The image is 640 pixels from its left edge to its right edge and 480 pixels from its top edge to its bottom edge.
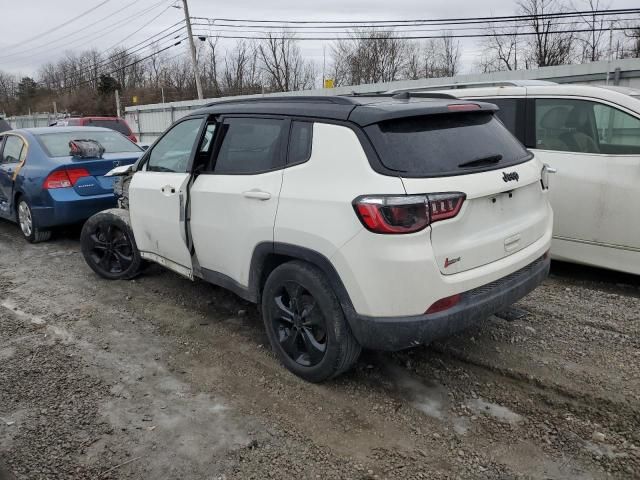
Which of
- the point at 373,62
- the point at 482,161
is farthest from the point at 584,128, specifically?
the point at 373,62

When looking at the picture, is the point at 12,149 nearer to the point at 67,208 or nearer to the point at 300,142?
the point at 67,208

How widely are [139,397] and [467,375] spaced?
2.14 meters

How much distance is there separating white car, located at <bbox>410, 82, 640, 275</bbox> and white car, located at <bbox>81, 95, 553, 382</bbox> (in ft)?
4.19

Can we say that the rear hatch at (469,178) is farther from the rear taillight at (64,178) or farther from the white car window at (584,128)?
the rear taillight at (64,178)

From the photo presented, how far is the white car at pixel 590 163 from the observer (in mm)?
4523

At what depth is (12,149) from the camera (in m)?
7.72

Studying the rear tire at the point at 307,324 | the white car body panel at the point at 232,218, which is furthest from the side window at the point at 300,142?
the rear tire at the point at 307,324

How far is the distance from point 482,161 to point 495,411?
1479 millimetres

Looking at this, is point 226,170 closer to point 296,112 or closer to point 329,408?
point 296,112

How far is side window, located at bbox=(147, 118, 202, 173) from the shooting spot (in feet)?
14.1

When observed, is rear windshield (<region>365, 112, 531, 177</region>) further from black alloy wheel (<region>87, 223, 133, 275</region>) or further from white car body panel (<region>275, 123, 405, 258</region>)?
black alloy wheel (<region>87, 223, 133, 275</region>)

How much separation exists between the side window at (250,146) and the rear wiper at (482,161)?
115 cm

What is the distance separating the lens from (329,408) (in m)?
3.16

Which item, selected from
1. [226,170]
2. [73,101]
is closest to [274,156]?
[226,170]
